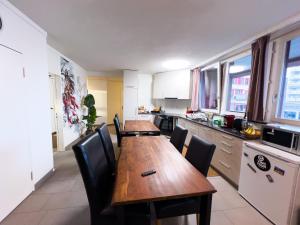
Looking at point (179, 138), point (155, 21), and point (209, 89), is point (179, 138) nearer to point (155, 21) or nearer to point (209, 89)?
point (155, 21)

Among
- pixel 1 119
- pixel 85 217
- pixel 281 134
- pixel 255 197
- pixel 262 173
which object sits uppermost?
pixel 1 119

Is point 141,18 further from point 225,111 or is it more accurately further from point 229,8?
point 225,111

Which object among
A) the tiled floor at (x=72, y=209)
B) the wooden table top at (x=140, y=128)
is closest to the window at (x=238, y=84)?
the tiled floor at (x=72, y=209)

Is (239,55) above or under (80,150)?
above

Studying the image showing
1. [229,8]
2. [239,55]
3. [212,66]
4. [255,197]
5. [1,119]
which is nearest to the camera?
[1,119]

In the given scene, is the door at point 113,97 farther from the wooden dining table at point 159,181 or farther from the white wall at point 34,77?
the wooden dining table at point 159,181

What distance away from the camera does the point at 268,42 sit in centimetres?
230

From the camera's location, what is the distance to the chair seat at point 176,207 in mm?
1244

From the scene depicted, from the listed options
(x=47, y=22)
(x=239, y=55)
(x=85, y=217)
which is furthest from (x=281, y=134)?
(x=47, y=22)

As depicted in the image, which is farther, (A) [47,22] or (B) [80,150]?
(A) [47,22]

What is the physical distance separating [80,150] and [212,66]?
384 centimetres

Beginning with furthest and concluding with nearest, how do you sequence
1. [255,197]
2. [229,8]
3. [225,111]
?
1. [225,111]
2. [255,197]
3. [229,8]

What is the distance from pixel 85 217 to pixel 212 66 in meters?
4.01

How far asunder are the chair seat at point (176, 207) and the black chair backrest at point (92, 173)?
0.44 meters
